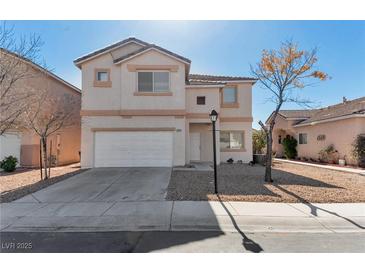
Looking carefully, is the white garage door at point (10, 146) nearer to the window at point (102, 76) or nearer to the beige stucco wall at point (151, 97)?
the window at point (102, 76)

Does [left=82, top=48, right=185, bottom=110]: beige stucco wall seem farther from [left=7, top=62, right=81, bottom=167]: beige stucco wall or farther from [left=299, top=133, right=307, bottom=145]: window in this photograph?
[left=299, top=133, right=307, bottom=145]: window

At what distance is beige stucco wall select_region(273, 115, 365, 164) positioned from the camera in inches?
650

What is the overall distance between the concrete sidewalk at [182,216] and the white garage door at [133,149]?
6.66 m

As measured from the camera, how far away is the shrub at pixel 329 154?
59.9 ft

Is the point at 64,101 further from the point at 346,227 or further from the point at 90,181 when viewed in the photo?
the point at 346,227

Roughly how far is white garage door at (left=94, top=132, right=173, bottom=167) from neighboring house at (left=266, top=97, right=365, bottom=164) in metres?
13.0

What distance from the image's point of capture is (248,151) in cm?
1784

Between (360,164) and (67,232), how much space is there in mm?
17893

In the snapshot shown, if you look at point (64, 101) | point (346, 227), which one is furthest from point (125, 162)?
point (346, 227)

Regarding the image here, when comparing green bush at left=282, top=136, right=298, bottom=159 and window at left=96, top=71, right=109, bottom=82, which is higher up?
window at left=96, top=71, right=109, bottom=82

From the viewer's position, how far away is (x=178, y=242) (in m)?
4.68

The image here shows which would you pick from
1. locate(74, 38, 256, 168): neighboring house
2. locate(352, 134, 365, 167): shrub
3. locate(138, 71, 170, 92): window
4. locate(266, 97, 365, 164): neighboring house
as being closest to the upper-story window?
locate(74, 38, 256, 168): neighboring house

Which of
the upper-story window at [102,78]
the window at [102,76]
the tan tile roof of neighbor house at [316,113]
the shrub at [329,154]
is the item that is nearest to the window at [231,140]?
the shrub at [329,154]

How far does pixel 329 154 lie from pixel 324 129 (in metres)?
2.42
